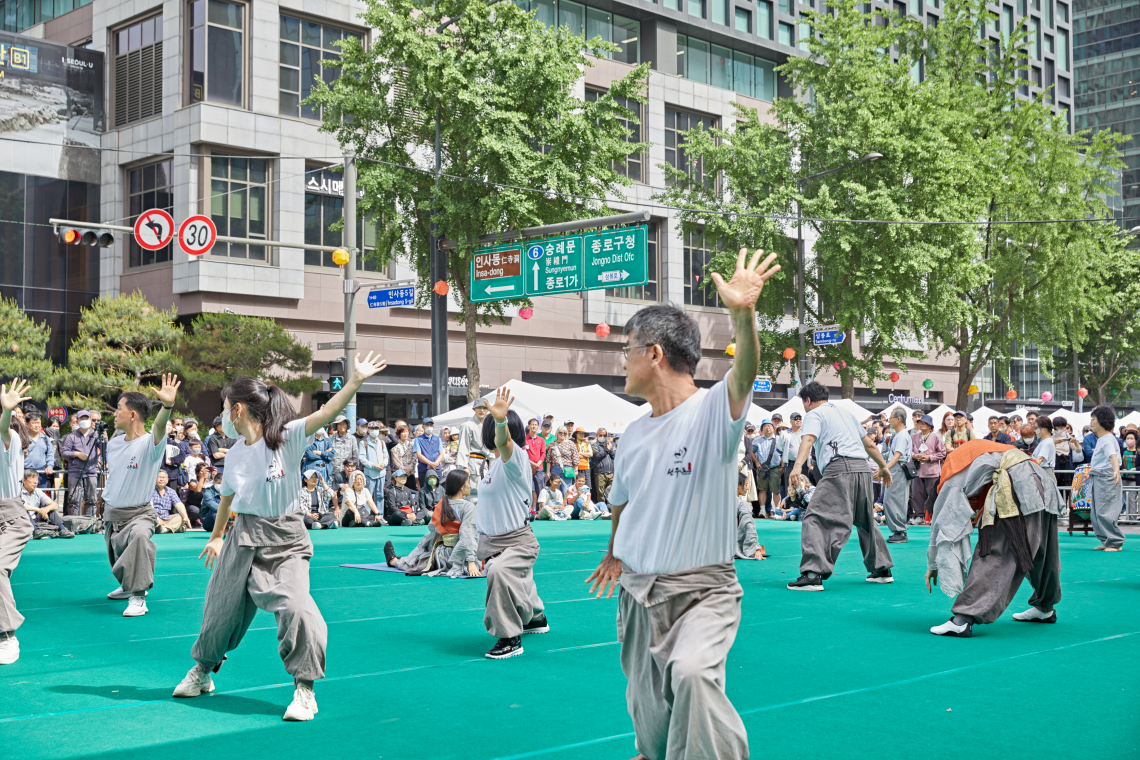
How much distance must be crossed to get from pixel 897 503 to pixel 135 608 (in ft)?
37.7

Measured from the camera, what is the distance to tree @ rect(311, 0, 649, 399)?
83.7 ft

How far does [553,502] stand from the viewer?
75.5 feet

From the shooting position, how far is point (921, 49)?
123 ft

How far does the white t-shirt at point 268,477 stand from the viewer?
625 cm

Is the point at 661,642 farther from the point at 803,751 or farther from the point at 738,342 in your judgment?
the point at 803,751

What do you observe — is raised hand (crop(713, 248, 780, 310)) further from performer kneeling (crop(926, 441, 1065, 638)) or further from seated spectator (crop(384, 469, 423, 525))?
seated spectator (crop(384, 469, 423, 525))

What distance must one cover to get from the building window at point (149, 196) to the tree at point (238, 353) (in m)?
3.99

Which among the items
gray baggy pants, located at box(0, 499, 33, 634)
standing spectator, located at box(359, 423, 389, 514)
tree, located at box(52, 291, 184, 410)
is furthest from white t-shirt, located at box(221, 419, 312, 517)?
tree, located at box(52, 291, 184, 410)

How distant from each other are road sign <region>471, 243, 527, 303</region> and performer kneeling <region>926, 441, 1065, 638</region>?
1611cm

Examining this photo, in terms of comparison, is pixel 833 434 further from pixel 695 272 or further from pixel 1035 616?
pixel 695 272

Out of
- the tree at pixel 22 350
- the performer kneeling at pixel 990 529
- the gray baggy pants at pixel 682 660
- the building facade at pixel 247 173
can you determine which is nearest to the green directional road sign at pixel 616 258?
the building facade at pixel 247 173

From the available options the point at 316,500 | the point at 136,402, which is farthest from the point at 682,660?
the point at 316,500

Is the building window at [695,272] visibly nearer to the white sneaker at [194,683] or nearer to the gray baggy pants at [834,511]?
the gray baggy pants at [834,511]

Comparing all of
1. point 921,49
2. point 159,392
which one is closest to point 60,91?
point 921,49
